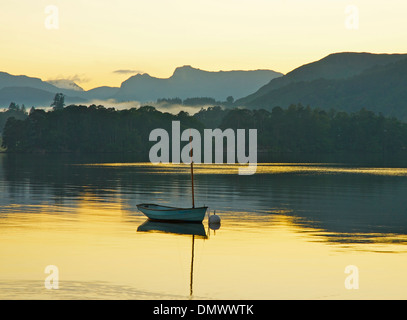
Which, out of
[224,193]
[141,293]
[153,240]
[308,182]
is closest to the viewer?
[141,293]

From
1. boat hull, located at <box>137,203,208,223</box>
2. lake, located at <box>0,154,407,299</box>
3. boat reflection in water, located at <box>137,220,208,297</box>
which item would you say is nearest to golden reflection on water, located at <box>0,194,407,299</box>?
lake, located at <box>0,154,407,299</box>

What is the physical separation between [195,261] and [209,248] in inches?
205

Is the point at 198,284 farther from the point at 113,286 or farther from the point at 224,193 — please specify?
the point at 224,193

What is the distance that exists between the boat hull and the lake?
36.4 inches

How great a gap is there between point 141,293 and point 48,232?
2421 cm

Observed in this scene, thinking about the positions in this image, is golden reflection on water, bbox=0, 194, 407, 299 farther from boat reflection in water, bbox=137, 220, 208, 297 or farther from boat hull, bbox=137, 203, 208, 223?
boat hull, bbox=137, 203, 208, 223

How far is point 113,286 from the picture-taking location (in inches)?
1378

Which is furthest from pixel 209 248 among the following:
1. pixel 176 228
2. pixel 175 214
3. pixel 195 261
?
pixel 175 214

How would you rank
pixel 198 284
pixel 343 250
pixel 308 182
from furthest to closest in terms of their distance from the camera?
pixel 308 182 < pixel 343 250 < pixel 198 284

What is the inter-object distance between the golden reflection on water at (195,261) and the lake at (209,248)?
→ 7 centimetres

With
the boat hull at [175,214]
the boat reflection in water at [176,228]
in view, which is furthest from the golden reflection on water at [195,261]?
the boat hull at [175,214]

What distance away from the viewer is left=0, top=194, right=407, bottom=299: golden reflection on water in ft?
112
